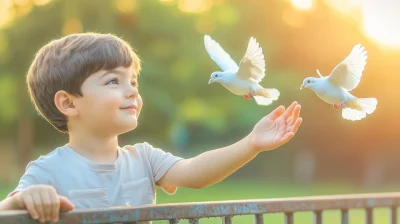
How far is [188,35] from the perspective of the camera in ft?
59.2

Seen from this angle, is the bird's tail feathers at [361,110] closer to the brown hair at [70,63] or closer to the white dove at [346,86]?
the white dove at [346,86]

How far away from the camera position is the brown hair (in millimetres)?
1671

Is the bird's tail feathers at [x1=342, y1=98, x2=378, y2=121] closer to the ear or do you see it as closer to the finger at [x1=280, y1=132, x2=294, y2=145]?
the finger at [x1=280, y1=132, x2=294, y2=145]

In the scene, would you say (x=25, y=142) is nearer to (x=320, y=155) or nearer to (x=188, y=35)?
(x=188, y=35)

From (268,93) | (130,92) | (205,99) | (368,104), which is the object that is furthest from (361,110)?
(205,99)

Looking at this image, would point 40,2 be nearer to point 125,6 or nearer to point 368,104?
point 125,6

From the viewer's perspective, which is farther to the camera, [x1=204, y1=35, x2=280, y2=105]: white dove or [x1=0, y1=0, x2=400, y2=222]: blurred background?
[x1=0, y1=0, x2=400, y2=222]: blurred background

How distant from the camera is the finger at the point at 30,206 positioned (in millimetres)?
1233

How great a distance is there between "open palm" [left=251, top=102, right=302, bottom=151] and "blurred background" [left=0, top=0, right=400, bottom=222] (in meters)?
13.6

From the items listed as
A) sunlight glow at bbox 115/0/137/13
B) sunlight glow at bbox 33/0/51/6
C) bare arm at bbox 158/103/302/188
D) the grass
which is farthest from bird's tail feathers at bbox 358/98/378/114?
sunlight glow at bbox 115/0/137/13

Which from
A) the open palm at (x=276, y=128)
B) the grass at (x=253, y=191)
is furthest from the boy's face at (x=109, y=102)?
the grass at (x=253, y=191)

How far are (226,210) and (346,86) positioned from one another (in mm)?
324

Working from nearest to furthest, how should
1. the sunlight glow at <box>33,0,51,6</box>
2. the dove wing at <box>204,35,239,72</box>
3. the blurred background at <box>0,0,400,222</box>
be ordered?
the dove wing at <box>204,35,239,72</box>
the blurred background at <box>0,0,400,222</box>
the sunlight glow at <box>33,0,51,6</box>

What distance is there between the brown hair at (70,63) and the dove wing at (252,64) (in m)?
0.41
